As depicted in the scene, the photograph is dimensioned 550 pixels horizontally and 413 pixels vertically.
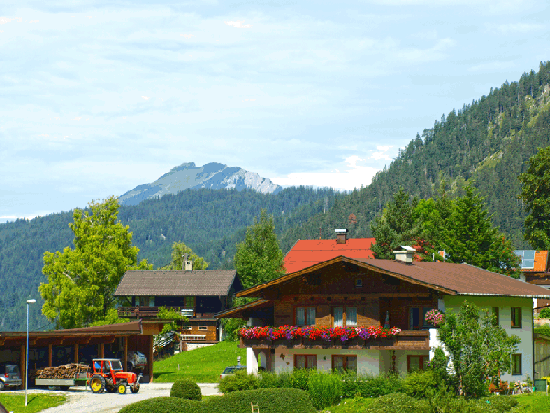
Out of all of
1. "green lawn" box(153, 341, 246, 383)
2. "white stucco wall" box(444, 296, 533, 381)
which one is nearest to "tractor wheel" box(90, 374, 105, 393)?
"green lawn" box(153, 341, 246, 383)

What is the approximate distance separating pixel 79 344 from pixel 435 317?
27277 mm

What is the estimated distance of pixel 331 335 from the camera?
39812 millimetres

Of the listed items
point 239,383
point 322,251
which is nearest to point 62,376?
point 239,383

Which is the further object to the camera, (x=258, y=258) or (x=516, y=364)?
(x=258, y=258)

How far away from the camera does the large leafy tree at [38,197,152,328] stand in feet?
214

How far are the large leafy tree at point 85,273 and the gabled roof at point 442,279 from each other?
27.1 meters

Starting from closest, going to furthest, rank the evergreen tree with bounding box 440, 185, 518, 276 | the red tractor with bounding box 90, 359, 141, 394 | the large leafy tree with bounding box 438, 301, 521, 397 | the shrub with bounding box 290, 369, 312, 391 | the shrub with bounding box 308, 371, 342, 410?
the large leafy tree with bounding box 438, 301, 521, 397 → the shrub with bounding box 308, 371, 342, 410 → the shrub with bounding box 290, 369, 312, 391 → the red tractor with bounding box 90, 359, 141, 394 → the evergreen tree with bounding box 440, 185, 518, 276

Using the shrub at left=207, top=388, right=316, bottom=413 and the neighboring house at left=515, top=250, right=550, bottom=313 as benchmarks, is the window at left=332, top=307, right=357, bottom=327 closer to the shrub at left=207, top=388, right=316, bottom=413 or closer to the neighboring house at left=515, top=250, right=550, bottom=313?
the shrub at left=207, top=388, right=316, bottom=413

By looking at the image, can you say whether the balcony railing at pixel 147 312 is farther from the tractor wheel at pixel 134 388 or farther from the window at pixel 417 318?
the window at pixel 417 318

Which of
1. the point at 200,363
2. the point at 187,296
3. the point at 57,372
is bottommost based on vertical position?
the point at 200,363

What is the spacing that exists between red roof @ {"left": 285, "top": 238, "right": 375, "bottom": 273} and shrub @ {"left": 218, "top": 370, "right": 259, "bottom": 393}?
51.1 metres

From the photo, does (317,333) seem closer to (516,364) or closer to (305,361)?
(305,361)

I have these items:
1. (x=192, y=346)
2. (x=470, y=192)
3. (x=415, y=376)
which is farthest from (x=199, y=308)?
(x=415, y=376)

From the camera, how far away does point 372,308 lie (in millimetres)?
40406
